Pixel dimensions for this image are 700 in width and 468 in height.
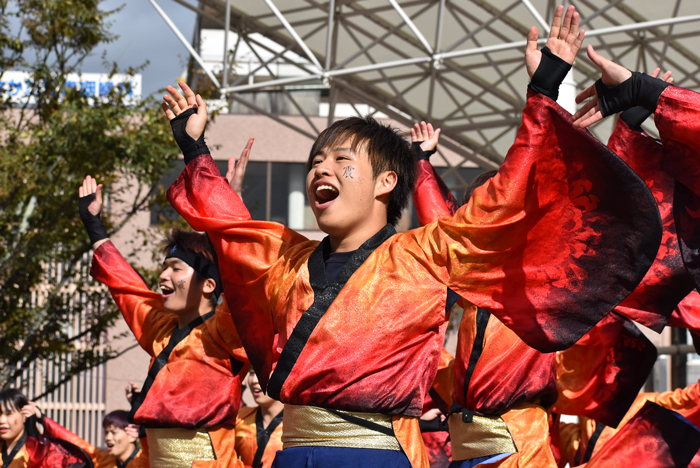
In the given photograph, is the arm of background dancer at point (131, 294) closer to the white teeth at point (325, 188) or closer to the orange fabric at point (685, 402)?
the white teeth at point (325, 188)

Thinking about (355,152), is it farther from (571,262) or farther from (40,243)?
(40,243)

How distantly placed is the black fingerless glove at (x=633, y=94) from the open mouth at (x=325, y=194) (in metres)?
0.76

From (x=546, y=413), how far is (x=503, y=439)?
0.25m

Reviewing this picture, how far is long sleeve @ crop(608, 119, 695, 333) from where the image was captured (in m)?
2.93

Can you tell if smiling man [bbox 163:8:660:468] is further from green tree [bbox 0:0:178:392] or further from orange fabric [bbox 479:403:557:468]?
green tree [bbox 0:0:178:392]

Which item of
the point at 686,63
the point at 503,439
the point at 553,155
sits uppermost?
the point at 686,63

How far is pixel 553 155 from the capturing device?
2.11 metres

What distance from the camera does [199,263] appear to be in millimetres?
3996

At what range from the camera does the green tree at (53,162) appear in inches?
259

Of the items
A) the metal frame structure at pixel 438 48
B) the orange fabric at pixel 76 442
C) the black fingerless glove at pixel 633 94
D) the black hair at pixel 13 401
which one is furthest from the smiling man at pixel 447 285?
the metal frame structure at pixel 438 48

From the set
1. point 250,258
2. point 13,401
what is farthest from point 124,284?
point 13,401

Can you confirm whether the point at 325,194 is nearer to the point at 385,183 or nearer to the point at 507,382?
the point at 385,183

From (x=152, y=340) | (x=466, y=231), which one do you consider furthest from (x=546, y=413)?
(x=152, y=340)

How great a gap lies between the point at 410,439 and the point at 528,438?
125 cm
